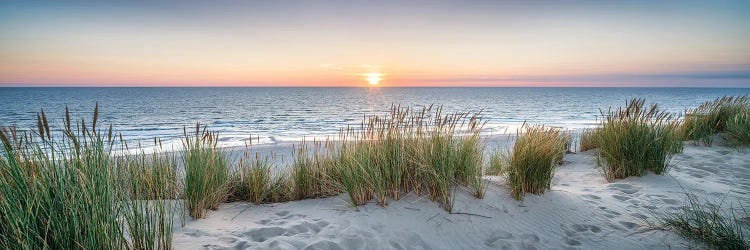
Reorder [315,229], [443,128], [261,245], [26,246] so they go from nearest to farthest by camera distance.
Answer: [26,246] < [261,245] < [315,229] < [443,128]

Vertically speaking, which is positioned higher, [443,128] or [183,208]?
[443,128]

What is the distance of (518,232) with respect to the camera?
390cm

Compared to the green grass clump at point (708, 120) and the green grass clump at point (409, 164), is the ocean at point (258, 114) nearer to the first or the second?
the green grass clump at point (409, 164)

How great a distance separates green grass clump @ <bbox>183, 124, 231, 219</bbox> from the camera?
4061mm

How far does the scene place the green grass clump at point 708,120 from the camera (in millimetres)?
8594

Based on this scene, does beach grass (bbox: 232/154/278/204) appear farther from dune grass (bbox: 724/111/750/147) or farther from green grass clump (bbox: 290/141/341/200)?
dune grass (bbox: 724/111/750/147)

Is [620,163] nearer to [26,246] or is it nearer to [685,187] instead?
[685,187]

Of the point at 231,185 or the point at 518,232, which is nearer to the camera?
the point at 518,232

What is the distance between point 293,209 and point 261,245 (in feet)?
3.63

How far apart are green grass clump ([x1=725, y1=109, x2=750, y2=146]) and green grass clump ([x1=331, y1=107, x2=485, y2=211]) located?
7.09 meters

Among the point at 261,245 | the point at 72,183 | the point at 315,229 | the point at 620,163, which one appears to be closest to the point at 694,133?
the point at 620,163

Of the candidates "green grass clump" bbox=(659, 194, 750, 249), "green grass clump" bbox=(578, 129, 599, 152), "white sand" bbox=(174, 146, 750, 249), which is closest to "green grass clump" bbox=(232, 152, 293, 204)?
"white sand" bbox=(174, 146, 750, 249)

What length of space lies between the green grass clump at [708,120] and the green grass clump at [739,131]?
0.21 m

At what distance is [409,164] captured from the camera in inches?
183
